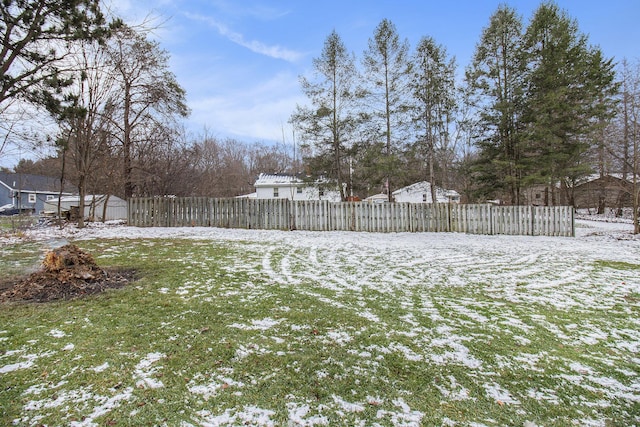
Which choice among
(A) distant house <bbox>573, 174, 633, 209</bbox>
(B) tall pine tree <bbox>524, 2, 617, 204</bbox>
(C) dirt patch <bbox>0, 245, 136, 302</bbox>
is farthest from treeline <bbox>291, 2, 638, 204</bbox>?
(C) dirt patch <bbox>0, 245, 136, 302</bbox>

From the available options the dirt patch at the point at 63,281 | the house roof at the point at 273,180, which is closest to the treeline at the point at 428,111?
the dirt patch at the point at 63,281

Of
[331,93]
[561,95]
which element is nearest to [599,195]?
[561,95]

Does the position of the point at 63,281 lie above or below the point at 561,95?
below

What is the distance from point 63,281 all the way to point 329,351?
3.95 meters

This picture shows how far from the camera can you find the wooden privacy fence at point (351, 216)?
37.3 feet

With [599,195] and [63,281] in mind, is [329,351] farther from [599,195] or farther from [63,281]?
[599,195]

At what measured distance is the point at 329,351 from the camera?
2.54 meters

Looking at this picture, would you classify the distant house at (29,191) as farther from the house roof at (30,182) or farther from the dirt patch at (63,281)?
the dirt patch at (63,281)

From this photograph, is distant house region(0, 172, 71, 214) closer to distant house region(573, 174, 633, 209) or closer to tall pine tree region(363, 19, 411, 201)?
tall pine tree region(363, 19, 411, 201)

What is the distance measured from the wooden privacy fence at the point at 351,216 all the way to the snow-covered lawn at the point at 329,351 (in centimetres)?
659

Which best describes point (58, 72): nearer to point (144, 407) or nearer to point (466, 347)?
point (144, 407)

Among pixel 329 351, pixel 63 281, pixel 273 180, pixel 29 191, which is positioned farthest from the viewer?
pixel 29 191

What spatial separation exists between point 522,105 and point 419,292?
14034 millimetres

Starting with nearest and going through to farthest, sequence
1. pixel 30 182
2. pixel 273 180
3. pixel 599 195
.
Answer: pixel 599 195
pixel 273 180
pixel 30 182
